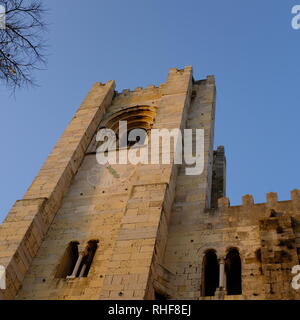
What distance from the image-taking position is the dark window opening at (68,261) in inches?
477

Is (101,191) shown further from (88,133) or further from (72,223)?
(88,133)

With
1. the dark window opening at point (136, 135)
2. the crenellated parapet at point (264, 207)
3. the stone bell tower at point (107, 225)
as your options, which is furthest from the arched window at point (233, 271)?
the dark window opening at point (136, 135)

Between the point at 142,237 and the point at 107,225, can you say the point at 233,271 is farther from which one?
the point at 107,225

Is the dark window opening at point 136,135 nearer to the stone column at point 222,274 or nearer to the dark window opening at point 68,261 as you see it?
the dark window opening at point 68,261

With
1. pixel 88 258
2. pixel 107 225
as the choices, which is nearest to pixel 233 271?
pixel 107 225

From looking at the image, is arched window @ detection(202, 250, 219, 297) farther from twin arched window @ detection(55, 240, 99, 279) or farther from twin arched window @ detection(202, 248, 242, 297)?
twin arched window @ detection(55, 240, 99, 279)

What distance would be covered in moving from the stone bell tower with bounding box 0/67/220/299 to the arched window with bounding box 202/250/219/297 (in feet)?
1.20

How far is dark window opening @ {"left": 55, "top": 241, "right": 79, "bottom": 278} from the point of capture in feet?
39.8

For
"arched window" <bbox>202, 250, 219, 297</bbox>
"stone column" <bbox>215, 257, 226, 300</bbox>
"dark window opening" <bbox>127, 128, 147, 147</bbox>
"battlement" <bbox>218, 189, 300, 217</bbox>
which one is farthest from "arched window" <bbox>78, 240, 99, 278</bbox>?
"dark window opening" <bbox>127, 128, 147, 147</bbox>

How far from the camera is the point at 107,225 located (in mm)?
13086

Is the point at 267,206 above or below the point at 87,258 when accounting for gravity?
above

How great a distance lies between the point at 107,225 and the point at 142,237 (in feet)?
7.39
